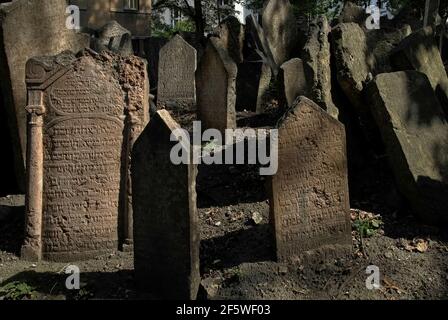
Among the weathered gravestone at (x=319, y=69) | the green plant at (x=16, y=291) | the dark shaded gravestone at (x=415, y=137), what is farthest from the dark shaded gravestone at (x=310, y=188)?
the green plant at (x=16, y=291)

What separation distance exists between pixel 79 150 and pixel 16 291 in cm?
146

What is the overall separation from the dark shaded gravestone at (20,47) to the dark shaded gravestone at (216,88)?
2593mm

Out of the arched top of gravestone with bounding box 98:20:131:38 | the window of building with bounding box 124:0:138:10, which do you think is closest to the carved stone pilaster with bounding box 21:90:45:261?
the arched top of gravestone with bounding box 98:20:131:38

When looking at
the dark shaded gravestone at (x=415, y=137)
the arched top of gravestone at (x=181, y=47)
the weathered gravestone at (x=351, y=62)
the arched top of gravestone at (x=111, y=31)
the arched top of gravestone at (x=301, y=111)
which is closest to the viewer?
the arched top of gravestone at (x=301, y=111)

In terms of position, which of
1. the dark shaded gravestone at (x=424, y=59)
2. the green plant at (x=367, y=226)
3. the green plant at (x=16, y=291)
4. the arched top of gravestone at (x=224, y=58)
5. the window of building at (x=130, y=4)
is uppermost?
the window of building at (x=130, y=4)

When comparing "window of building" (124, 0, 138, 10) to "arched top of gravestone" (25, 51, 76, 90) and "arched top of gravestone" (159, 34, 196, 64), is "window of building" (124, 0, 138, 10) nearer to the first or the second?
"arched top of gravestone" (159, 34, 196, 64)

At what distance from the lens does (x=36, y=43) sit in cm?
615

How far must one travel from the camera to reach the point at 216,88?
8.20 meters

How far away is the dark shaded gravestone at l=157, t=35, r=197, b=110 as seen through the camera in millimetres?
10273

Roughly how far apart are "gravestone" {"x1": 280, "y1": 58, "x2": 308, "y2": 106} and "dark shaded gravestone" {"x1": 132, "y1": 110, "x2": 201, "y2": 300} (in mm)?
2211

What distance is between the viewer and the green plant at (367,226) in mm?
4637
